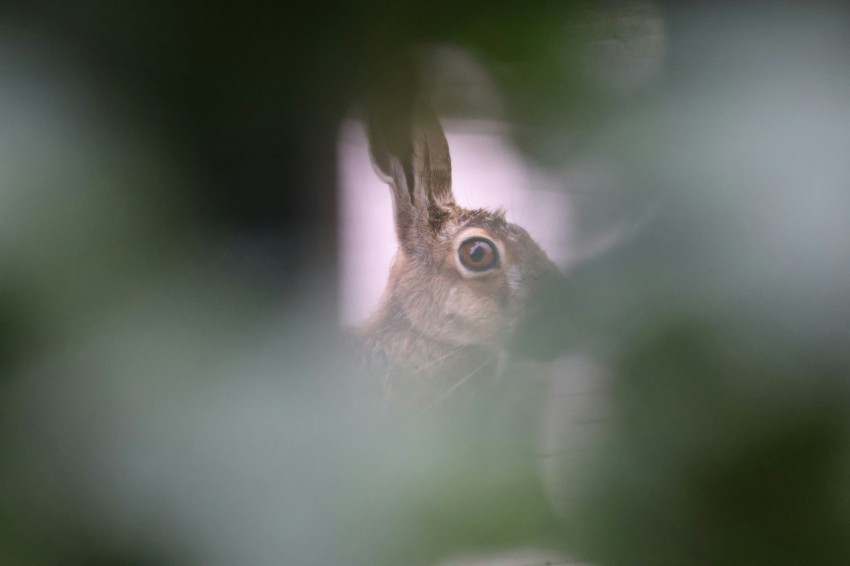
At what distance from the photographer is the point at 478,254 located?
0.83 ft

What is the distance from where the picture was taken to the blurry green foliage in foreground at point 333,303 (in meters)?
0.19

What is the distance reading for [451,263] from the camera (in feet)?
0.83

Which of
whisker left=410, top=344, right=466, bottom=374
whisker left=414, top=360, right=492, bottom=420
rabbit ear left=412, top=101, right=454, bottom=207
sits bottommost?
whisker left=414, top=360, right=492, bottom=420

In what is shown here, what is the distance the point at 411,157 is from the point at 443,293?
6cm

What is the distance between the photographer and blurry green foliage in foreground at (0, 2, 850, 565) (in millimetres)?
188

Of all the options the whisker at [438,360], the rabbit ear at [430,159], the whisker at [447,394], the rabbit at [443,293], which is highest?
the rabbit ear at [430,159]

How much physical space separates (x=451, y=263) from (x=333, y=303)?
6cm

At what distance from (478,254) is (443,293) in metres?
0.02

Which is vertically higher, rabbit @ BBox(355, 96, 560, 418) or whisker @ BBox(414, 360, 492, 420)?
rabbit @ BBox(355, 96, 560, 418)

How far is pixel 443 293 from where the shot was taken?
0.25 meters

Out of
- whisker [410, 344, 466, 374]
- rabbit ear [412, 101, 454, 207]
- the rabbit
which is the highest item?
rabbit ear [412, 101, 454, 207]

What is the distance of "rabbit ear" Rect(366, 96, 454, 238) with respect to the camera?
0.77 ft

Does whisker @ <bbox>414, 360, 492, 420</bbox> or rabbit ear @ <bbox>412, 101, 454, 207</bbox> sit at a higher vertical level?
rabbit ear @ <bbox>412, 101, 454, 207</bbox>

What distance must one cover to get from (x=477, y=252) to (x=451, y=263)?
0.01m
